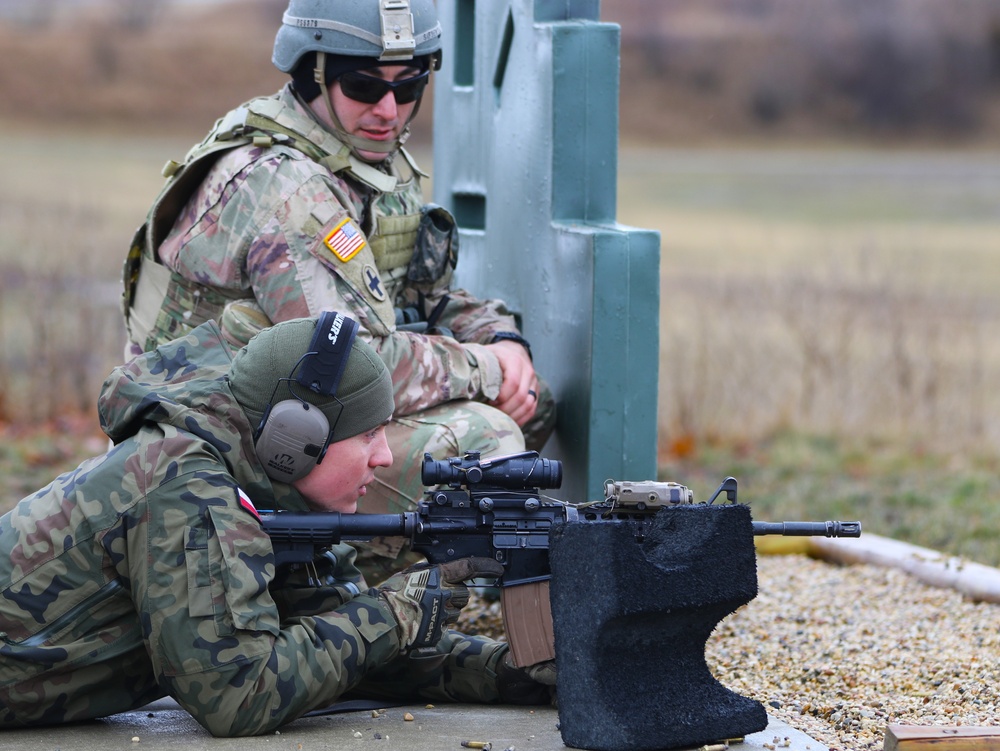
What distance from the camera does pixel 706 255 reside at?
931 inches

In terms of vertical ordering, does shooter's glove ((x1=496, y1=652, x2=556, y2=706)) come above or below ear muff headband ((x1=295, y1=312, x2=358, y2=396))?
below

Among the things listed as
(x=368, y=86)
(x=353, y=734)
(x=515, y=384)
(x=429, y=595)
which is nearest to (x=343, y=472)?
(x=429, y=595)

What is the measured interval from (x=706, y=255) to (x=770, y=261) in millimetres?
2630

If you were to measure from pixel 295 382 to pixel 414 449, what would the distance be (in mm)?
1144

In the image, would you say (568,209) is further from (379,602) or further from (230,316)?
(379,602)

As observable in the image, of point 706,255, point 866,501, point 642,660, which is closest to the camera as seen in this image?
point 642,660

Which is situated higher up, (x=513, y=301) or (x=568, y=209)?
(x=568, y=209)

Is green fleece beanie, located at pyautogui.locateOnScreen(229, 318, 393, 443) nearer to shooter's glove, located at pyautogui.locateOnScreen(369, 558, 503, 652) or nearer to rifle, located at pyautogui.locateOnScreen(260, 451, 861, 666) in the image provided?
rifle, located at pyautogui.locateOnScreen(260, 451, 861, 666)

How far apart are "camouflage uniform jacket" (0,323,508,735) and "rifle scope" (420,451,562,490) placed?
380mm

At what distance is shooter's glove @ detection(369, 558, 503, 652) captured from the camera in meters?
3.61

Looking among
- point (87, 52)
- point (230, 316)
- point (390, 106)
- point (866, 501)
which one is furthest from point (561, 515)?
point (87, 52)

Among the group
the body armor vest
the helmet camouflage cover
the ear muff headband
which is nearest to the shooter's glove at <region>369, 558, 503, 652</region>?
the ear muff headband

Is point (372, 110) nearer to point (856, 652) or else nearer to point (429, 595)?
point (429, 595)

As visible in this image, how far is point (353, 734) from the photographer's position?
365 centimetres
